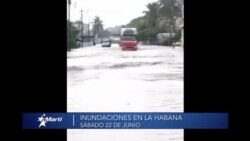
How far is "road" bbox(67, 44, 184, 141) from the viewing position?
143 inches

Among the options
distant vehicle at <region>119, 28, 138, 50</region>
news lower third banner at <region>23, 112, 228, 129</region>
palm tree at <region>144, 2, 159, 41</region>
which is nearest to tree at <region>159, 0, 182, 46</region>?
palm tree at <region>144, 2, 159, 41</region>

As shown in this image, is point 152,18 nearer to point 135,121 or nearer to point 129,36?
point 129,36

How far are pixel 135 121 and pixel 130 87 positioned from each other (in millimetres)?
3315

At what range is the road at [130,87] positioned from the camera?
3.63m

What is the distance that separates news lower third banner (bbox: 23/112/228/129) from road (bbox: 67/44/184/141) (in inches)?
4.8

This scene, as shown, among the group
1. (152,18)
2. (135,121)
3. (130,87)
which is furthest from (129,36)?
(135,121)

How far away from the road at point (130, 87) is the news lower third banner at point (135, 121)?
0.12m

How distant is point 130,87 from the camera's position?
21.7ft

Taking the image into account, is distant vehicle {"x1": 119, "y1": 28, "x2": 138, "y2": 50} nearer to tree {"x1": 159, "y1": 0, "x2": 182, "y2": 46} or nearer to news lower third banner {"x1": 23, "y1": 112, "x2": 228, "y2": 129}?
tree {"x1": 159, "y1": 0, "x2": 182, "y2": 46}
